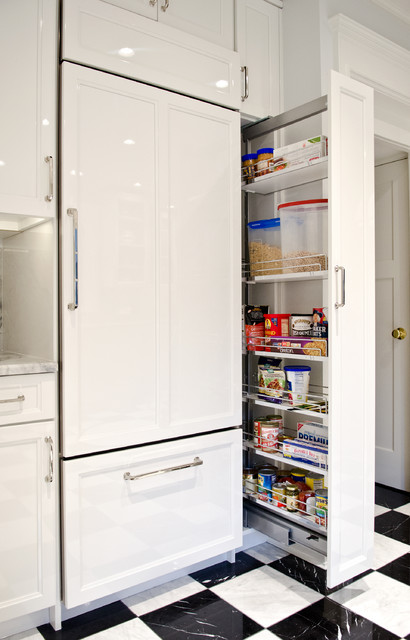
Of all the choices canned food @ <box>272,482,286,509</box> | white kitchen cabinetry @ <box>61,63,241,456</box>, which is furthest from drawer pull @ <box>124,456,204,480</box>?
canned food @ <box>272,482,286,509</box>

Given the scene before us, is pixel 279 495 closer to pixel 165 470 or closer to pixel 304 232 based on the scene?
pixel 165 470

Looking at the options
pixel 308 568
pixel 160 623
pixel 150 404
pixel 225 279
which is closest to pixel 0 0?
pixel 225 279

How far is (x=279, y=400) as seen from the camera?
2.17 meters

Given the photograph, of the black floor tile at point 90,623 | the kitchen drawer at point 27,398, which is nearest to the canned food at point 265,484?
the black floor tile at point 90,623

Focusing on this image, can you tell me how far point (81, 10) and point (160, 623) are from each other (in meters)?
2.15

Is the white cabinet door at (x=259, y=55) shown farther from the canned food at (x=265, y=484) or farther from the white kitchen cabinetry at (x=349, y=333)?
the canned food at (x=265, y=484)

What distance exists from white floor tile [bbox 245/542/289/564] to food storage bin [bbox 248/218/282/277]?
1273 mm

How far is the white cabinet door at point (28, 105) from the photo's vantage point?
5.34 ft

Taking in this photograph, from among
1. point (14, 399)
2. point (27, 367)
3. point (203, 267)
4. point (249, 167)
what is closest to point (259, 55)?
point (249, 167)

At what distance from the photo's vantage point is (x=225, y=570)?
214cm

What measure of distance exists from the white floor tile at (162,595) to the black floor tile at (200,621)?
0.10ft

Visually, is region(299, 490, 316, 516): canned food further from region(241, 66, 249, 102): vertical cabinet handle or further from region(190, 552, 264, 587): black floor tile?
region(241, 66, 249, 102): vertical cabinet handle

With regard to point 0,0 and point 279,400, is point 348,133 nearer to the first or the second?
point 279,400

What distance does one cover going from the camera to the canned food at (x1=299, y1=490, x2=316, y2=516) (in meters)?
1.98
